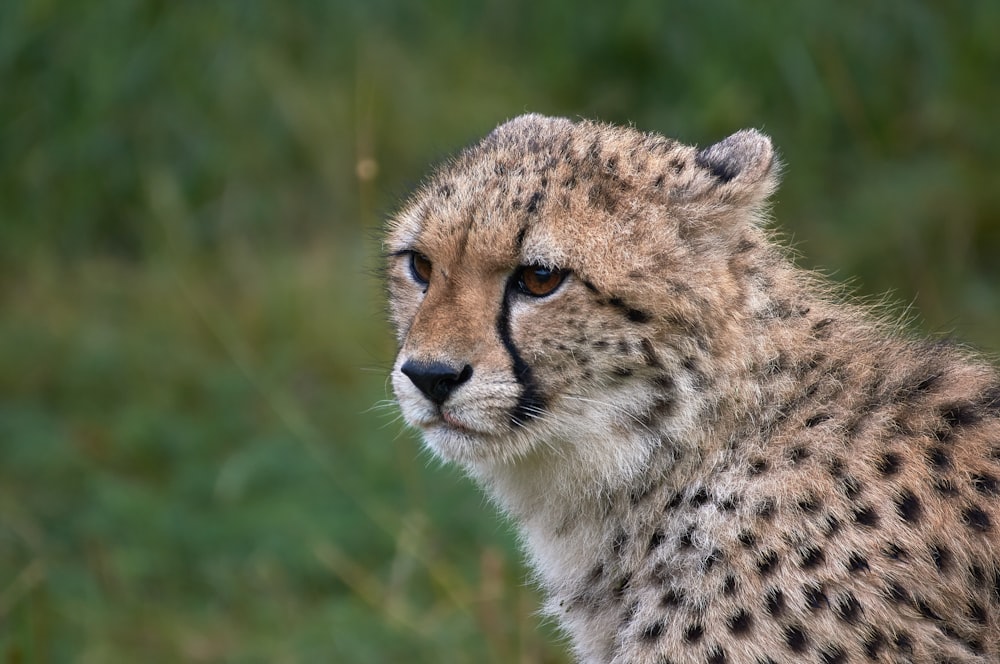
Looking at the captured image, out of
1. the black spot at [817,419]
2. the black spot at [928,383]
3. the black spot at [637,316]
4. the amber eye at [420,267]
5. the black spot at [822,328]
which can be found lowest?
the black spot at [817,419]

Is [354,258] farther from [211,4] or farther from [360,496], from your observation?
[360,496]

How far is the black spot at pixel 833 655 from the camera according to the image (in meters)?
2.32

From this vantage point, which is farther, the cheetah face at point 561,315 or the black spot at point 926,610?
the cheetah face at point 561,315

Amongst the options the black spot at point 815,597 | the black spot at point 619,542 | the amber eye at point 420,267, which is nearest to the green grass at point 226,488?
the black spot at point 619,542

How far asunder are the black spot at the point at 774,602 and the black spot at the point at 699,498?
0.25 metres

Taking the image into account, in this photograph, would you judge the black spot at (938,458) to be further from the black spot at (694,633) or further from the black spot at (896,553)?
the black spot at (694,633)

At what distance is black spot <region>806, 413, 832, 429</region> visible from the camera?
2.60 m

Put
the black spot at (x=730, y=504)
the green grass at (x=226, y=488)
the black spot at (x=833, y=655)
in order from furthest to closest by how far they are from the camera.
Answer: the green grass at (x=226, y=488) < the black spot at (x=730, y=504) < the black spot at (x=833, y=655)

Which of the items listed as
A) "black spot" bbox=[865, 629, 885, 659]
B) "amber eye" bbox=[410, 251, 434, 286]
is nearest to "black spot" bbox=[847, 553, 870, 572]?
"black spot" bbox=[865, 629, 885, 659]

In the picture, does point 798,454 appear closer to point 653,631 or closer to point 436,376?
point 653,631

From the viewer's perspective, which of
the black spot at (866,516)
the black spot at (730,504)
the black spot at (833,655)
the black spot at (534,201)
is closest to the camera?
the black spot at (833,655)

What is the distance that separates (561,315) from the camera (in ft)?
8.55

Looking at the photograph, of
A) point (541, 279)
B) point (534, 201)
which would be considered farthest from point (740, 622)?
point (534, 201)

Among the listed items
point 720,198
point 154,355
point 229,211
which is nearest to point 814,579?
point 720,198
